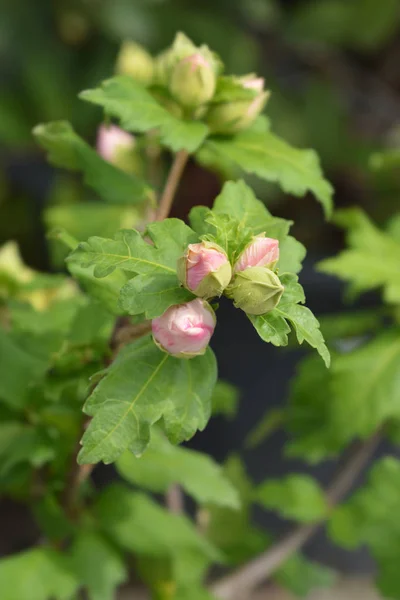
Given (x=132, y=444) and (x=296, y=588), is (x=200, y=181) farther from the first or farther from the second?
(x=132, y=444)

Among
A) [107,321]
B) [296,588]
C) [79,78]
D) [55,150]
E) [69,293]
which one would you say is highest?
[55,150]

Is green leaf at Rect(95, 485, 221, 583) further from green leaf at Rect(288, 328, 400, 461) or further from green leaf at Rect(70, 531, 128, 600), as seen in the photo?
green leaf at Rect(288, 328, 400, 461)

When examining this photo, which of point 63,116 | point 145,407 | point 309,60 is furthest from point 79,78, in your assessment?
point 145,407

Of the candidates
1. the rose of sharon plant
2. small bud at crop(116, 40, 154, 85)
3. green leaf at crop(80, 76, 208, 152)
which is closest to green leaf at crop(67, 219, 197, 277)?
the rose of sharon plant

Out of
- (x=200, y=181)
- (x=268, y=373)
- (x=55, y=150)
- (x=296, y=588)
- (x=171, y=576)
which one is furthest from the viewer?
(x=200, y=181)

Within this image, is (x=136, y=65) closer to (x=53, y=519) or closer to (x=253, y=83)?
(x=253, y=83)

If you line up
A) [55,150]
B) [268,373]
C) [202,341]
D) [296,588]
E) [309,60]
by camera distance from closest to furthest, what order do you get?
[202,341], [55,150], [296,588], [268,373], [309,60]

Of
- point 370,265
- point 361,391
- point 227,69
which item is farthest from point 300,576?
point 227,69

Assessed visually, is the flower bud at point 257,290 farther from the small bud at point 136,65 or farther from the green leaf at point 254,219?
the small bud at point 136,65
